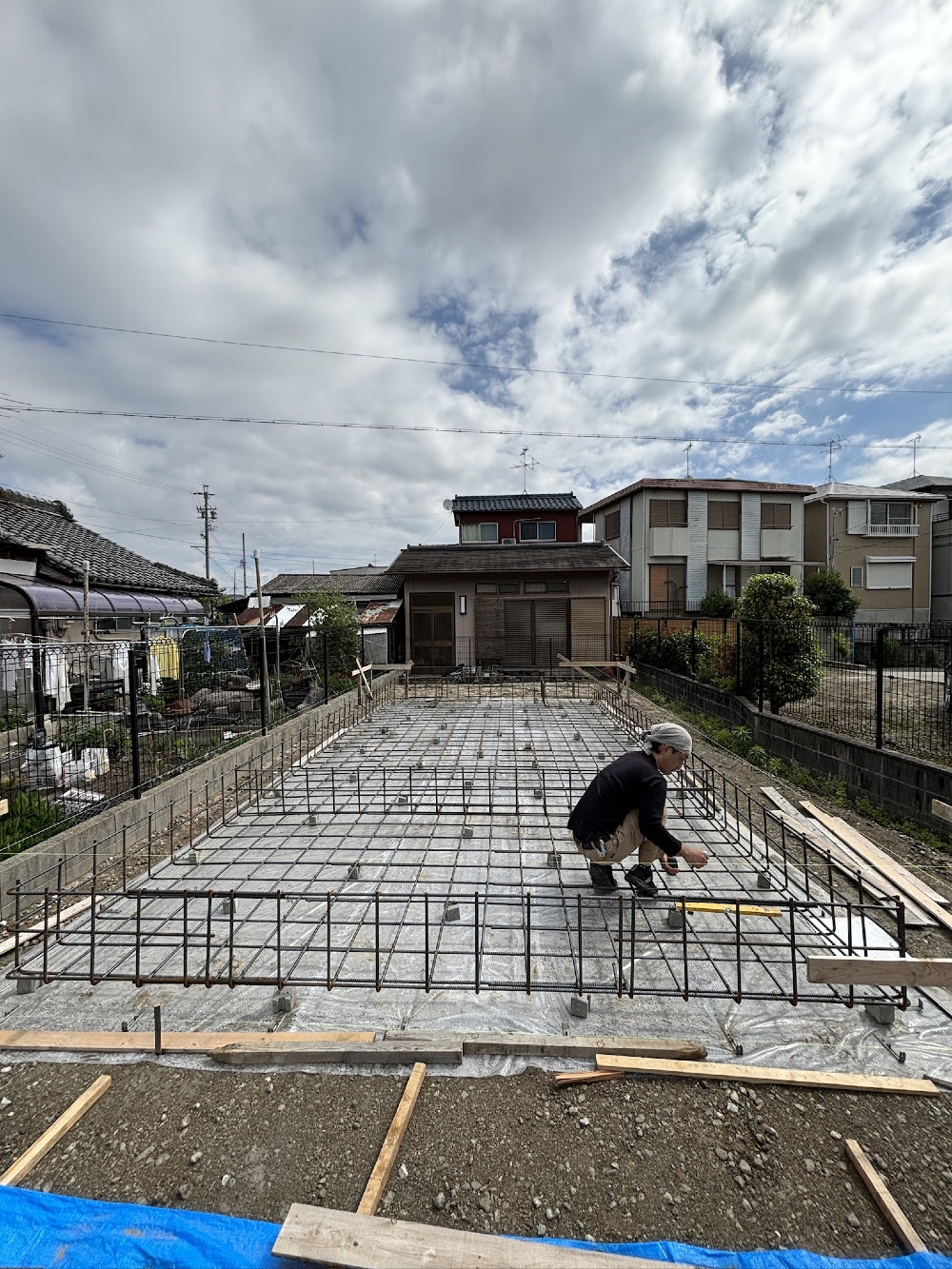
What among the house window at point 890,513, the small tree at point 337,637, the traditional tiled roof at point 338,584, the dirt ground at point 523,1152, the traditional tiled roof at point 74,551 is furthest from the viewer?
the house window at point 890,513

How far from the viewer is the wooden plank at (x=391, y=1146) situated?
1.91m

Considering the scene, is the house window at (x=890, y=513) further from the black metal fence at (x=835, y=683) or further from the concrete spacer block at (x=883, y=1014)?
the concrete spacer block at (x=883, y=1014)

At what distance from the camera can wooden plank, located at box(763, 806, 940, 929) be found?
3887mm

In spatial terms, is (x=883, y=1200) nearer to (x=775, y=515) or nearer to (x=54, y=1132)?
(x=54, y=1132)

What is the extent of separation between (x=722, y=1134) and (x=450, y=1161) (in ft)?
3.67

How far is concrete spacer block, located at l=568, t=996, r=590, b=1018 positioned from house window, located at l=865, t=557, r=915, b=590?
29202 mm

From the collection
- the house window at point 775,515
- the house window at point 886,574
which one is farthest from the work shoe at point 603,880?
the house window at point 886,574

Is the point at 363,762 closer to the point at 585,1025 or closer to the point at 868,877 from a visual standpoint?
the point at 585,1025

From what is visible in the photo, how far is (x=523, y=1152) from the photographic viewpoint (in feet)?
7.04

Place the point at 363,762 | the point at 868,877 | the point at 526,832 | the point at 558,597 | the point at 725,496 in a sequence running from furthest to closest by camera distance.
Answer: the point at 725,496
the point at 558,597
the point at 363,762
the point at 526,832
the point at 868,877

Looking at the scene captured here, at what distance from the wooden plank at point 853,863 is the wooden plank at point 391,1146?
9.81 feet

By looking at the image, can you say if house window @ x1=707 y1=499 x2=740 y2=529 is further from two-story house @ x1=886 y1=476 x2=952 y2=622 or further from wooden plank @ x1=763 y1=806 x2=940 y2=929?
wooden plank @ x1=763 y1=806 x2=940 y2=929

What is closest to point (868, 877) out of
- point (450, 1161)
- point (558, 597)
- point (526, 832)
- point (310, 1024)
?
point (526, 832)

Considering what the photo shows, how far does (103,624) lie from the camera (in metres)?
11.5
